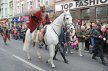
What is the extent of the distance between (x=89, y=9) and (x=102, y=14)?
7.02 ft

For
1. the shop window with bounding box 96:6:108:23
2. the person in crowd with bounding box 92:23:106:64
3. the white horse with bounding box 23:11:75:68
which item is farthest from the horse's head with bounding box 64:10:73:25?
the shop window with bounding box 96:6:108:23

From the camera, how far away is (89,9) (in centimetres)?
2425

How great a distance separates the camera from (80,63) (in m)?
12.4

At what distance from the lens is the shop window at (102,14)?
21.8m

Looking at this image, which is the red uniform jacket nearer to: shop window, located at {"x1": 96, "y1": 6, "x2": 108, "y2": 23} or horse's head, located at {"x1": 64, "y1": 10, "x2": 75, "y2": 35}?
horse's head, located at {"x1": 64, "y1": 10, "x2": 75, "y2": 35}

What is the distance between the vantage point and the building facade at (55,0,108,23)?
2206 centimetres

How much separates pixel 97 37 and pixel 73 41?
5.32 metres

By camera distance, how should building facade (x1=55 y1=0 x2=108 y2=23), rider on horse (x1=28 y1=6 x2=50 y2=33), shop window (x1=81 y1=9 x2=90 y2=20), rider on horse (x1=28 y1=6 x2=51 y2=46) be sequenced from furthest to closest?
shop window (x1=81 y1=9 x2=90 y2=20), building facade (x1=55 y1=0 x2=108 y2=23), rider on horse (x1=28 y1=6 x2=50 y2=33), rider on horse (x1=28 y1=6 x2=51 y2=46)

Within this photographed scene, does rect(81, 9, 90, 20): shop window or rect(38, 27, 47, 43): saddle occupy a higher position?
rect(81, 9, 90, 20): shop window

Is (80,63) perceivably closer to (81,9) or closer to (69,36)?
(69,36)

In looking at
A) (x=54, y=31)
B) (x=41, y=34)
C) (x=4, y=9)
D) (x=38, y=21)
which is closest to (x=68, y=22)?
(x=54, y=31)

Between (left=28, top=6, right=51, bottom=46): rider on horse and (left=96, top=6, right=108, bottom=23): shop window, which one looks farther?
(left=96, top=6, right=108, bottom=23): shop window

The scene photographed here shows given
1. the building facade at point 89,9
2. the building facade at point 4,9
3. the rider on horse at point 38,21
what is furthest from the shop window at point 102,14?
the building facade at point 4,9

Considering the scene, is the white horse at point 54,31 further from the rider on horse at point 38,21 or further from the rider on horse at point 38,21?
the rider on horse at point 38,21
